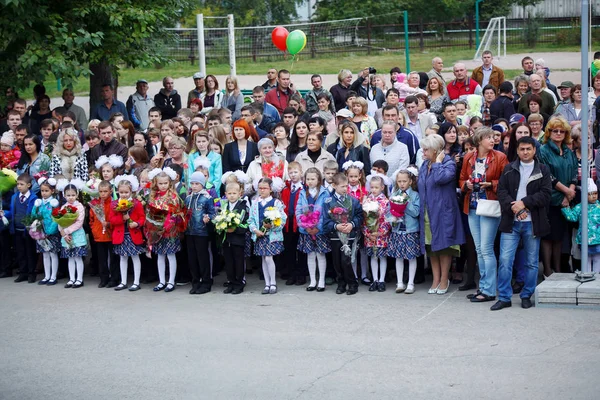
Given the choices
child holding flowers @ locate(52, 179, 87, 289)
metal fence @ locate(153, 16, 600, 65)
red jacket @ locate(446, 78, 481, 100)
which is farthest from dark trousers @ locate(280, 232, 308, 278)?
metal fence @ locate(153, 16, 600, 65)

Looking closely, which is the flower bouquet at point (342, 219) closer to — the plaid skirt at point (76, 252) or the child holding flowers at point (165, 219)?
the child holding flowers at point (165, 219)

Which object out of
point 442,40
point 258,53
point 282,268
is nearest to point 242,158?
point 282,268

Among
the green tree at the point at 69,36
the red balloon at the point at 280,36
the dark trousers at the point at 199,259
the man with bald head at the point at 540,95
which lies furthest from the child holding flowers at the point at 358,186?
the red balloon at the point at 280,36

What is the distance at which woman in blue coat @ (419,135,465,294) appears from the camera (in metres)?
10.4

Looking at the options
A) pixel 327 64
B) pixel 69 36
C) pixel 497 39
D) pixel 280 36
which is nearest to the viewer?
pixel 69 36

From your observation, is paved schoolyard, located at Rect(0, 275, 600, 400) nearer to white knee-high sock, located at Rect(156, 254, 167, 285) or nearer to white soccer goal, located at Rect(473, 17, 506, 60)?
white knee-high sock, located at Rect(156, 254, 167, 285)

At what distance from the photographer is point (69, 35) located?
14.4 metres

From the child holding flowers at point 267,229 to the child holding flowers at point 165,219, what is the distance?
97 centimetres

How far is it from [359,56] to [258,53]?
2908mm

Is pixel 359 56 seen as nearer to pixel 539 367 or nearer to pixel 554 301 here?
pixel 554 301

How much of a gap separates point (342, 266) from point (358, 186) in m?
1.01

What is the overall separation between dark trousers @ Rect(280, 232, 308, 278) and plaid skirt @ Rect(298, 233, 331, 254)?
391 mm

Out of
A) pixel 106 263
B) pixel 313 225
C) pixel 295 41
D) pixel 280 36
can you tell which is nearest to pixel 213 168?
pixel 313 225

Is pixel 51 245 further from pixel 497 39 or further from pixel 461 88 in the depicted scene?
pixel 497 39
